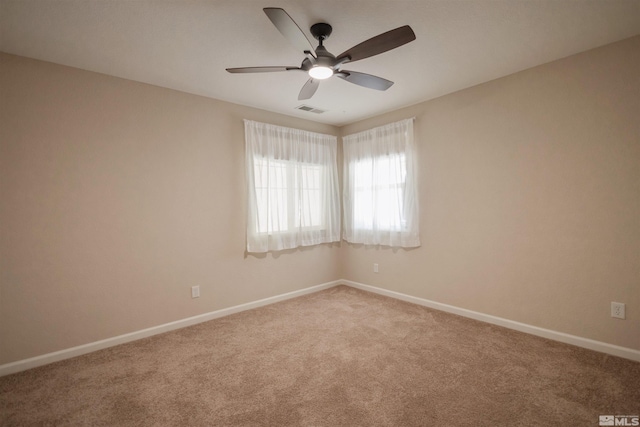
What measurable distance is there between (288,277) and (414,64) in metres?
2.96

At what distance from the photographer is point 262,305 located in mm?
3941

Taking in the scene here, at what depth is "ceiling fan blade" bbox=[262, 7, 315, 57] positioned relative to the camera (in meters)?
1.59

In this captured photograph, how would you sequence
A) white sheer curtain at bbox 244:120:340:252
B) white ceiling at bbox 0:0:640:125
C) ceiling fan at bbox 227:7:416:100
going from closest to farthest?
ceiling fan at bbox 227:7:416:100
white ceiling at bbox 0:0:640:125
white sheer curtain at bbox 244:120:340:252

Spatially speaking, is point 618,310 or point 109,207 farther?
point 109,207

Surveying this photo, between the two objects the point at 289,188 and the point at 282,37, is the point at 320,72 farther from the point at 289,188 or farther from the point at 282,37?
the point at 289,188

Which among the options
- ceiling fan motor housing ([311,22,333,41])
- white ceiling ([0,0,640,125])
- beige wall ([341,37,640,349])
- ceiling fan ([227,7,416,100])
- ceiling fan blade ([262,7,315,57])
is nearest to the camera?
ceiling fan blade ([262,7,315,57])

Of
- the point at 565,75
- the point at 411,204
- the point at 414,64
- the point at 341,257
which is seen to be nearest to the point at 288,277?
the point at 341,257

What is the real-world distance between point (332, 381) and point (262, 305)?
6.23ft

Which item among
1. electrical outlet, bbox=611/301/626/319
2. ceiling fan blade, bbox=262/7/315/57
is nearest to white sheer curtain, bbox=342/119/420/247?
electrical outlet, bbox=611/301/626/319

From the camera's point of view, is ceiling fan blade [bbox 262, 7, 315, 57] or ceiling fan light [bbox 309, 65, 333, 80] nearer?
ceiling fan blade [bbox 262, 7, 315, 57]

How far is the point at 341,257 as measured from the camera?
4.90 m

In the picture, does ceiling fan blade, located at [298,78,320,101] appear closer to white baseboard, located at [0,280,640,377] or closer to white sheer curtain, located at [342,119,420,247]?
white sheer curtain, located at [342,119,420,247]

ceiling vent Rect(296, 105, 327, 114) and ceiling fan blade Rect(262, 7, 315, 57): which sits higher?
ceiling vent Rect(296, 105, 327, 114)

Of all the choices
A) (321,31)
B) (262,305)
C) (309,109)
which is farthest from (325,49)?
(262,305)
